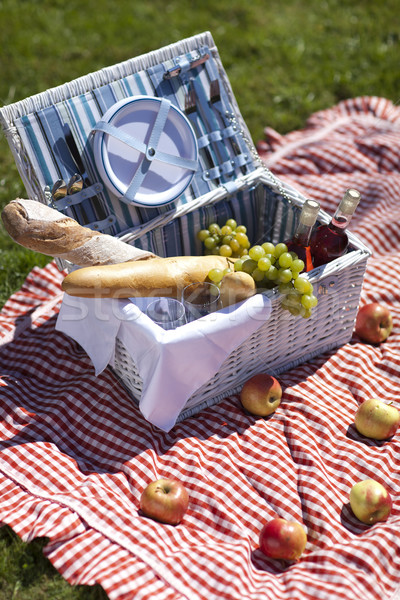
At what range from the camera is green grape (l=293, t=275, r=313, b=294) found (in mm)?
2078

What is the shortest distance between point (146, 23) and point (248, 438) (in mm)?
3692

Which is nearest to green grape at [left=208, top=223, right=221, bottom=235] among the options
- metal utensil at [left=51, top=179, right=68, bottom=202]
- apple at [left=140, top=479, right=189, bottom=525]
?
metal utensil at [left=51, top=179, right=68, bottom=202]

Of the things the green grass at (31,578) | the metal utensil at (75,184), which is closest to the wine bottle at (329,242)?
the metal utensil at (75,184)

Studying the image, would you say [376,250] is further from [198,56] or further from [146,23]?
[146,23]

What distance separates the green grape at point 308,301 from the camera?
6.90ft

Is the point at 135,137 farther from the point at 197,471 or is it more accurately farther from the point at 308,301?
the point at 197,471

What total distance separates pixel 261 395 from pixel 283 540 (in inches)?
21.9

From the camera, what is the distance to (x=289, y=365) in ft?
8.03

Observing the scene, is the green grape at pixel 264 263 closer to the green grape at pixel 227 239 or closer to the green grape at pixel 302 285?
the green grape at pixel 302 285

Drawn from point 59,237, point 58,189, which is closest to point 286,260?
point 59,237

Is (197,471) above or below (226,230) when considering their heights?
below

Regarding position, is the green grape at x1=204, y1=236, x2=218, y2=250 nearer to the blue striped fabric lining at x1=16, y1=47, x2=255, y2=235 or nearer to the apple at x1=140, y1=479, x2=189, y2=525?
the blue striped fabric lining at x1=16, y1=47, x2=255, y2=235

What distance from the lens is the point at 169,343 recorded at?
1.90 m

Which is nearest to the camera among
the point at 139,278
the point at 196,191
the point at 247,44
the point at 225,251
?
the point at 139,278
